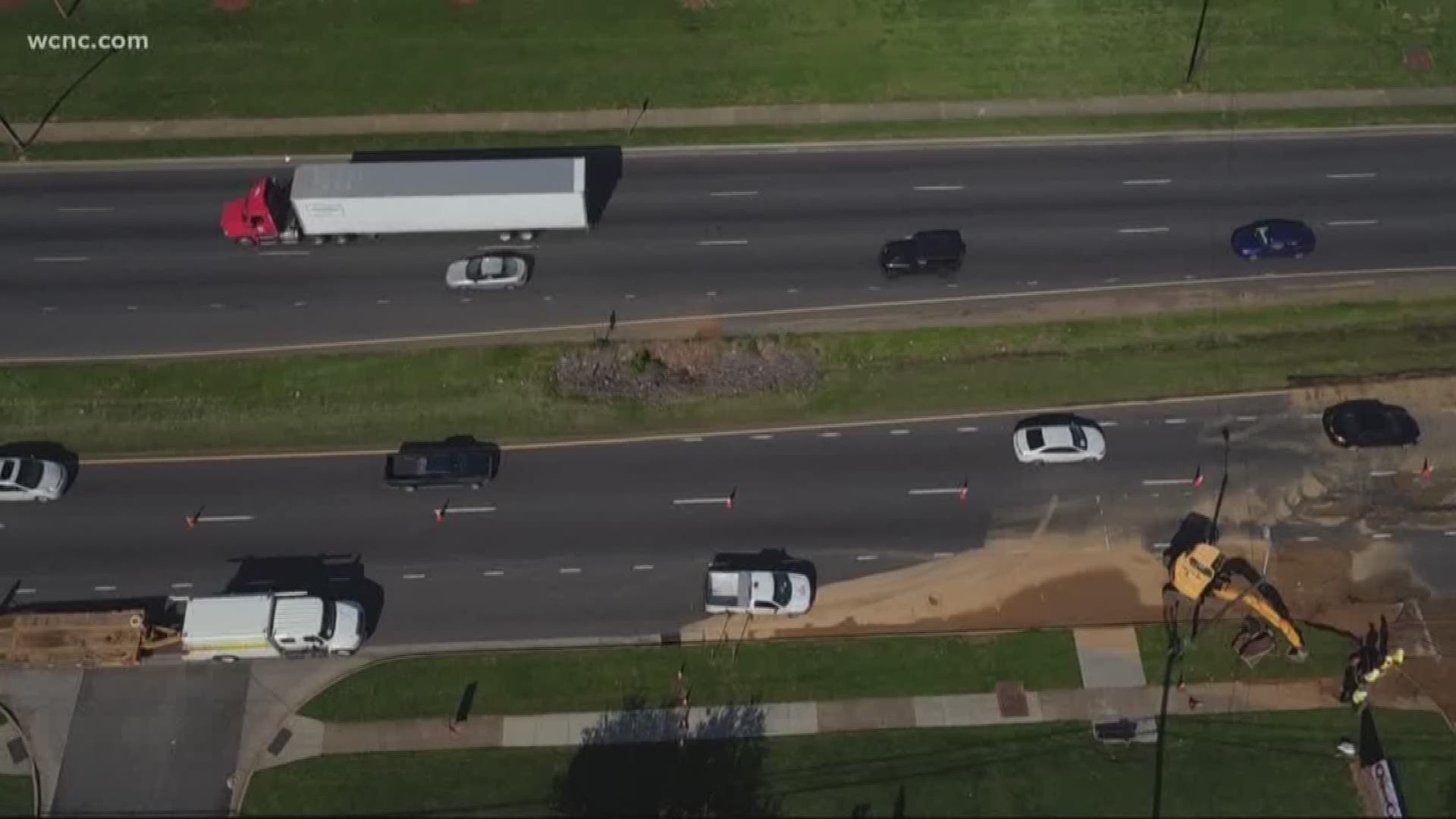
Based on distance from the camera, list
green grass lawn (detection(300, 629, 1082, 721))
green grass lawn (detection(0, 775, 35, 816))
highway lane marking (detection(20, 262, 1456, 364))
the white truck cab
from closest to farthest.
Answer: green grass lawn (detection(0, 775, 35, 816))
the white truck cab
green grass lawn (detection(300, 629, 1082, 721))
highway lane marking (detection(20, 262, 1456, 364))

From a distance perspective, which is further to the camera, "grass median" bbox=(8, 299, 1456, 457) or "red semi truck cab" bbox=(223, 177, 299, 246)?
"red semi truck cab" bbox=(223, 177, 299, 246)

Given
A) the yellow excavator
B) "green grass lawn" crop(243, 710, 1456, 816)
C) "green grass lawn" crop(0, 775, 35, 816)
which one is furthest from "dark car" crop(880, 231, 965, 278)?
"green grass lawn" crop(0, 775, 35, 816)

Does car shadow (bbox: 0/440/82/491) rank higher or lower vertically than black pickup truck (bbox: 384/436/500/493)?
higher

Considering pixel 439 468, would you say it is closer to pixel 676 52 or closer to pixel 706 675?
pixel 706 675

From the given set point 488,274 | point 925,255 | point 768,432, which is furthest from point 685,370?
point 925,255

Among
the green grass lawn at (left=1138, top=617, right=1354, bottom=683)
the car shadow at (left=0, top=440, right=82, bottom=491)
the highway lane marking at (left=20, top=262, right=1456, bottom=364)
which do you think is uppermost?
the highway lane marking at (left=20, top=262, right=1456, bottom=364)

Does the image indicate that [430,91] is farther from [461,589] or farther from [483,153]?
[461,589]

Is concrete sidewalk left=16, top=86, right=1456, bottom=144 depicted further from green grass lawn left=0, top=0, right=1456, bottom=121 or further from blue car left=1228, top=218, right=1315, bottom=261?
blue car left=1228, top=218, right=1315, bottom=261
